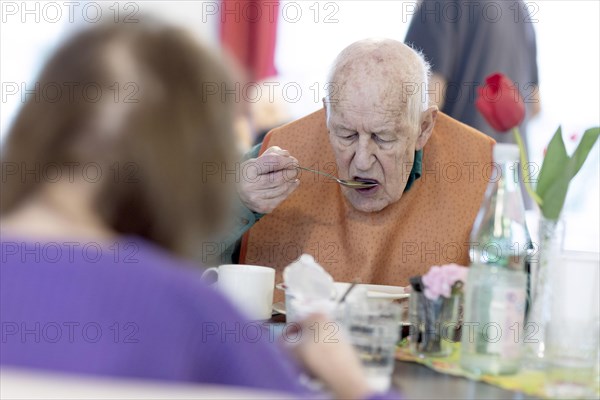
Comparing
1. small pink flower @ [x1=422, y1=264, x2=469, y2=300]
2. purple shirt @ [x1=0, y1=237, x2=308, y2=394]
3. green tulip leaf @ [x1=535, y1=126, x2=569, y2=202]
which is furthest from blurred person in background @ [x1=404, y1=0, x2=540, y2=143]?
purple shirt @ [x1=0, y1=237, x2=308, y2=394]

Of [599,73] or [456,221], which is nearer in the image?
[456,221]

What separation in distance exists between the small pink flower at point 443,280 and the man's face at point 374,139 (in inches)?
24.3

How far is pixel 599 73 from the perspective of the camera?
3.81 metres

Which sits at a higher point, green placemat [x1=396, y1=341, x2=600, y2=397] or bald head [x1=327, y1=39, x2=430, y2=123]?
bald head [x1=327, y1=39, x2=430, y2=123]

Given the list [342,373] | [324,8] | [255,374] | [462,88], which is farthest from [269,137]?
[324,8]

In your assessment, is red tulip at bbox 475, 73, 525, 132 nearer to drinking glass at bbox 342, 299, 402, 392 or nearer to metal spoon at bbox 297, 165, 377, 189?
drinking glass at bbox 342, 299, 402, 392

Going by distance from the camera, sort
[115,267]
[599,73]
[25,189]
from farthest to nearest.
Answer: [599,73]
[25,189]
[115,267]

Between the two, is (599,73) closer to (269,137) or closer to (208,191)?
(269,137)

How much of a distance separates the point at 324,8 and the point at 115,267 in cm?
363

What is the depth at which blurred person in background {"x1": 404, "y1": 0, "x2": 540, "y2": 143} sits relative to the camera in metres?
2.71

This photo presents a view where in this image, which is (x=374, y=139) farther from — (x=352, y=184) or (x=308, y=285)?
(x=308, y=285)

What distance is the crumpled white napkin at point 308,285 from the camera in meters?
1.37

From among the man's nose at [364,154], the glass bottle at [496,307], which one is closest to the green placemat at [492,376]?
the glass bottle at [496,307]

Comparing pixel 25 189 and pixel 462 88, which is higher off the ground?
pixel 462 88
